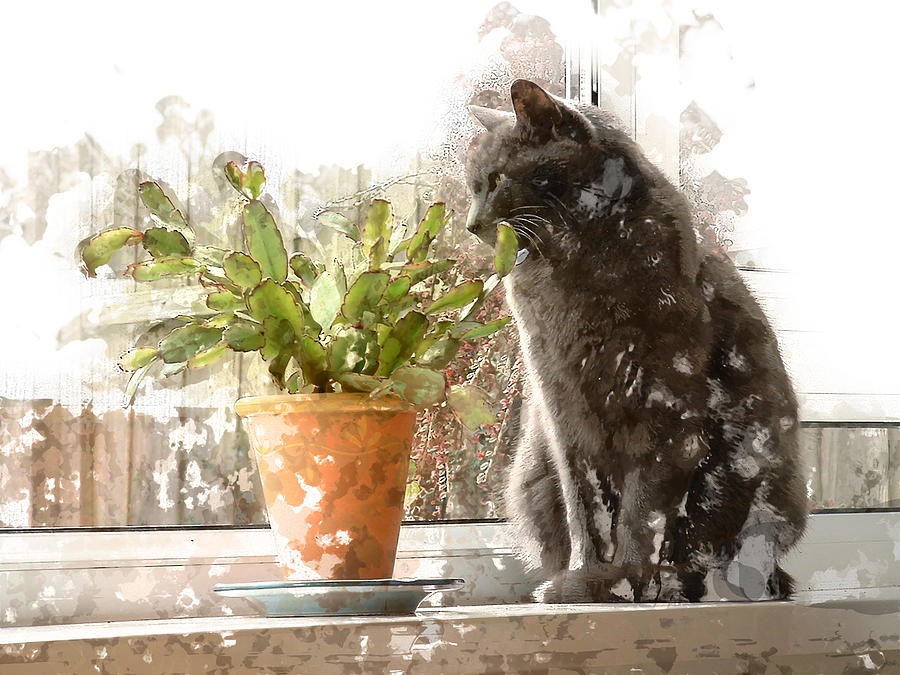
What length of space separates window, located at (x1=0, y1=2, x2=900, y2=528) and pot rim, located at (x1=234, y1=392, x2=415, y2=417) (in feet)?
0.58

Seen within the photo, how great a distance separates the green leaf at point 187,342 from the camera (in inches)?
33.2

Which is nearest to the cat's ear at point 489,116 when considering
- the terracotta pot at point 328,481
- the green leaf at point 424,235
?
the green leaf at point 424,235

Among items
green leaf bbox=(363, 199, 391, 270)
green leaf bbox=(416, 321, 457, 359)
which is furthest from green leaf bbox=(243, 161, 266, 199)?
green leaf bbox=(416, 321, 457, 359)

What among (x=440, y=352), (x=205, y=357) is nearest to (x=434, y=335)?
(x=440, y=352)

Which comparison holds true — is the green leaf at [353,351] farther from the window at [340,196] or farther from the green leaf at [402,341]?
the window at [340,196]

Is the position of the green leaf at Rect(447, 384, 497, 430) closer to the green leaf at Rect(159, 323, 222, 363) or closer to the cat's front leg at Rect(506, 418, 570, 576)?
the cat's front leg at Rect(506, 418, 570, 576)

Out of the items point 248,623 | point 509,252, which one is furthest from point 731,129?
point 248,623

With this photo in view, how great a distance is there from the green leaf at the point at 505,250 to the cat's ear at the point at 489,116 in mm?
182

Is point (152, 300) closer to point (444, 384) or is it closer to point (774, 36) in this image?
point (444, 384)

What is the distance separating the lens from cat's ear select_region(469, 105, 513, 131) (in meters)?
1.07

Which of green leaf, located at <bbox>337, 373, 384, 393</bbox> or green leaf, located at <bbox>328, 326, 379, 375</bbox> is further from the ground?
green leaf, located at <bbox>328, 326, 379, 375</bbox>

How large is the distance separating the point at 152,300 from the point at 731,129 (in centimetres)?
77

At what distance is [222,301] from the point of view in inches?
33.7

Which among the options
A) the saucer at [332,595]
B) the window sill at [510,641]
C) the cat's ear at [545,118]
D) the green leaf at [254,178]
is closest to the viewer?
the window sill at [510,641]
